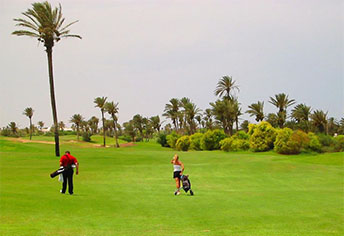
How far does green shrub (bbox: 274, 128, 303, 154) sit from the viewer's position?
6950 centimetres

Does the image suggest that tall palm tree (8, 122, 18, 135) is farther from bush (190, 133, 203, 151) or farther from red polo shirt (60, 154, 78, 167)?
red polo shirt (60, 154, 78, 167)

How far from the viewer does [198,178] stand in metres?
33.9

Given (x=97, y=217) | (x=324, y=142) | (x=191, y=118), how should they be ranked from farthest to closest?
(x=191, y=118) → (x=324, y=142) → (x=97, y=217)

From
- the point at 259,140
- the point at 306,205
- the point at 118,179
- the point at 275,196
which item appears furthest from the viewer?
the point at 259,140

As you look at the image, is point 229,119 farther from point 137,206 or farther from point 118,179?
point 137,206

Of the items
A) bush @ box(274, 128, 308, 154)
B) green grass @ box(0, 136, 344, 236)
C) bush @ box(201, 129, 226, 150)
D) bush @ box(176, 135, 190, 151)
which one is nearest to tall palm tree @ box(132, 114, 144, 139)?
bush @ box(176, 135, 190, 151)

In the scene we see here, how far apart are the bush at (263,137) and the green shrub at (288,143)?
638 cm

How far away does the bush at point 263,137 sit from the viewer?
79500mm

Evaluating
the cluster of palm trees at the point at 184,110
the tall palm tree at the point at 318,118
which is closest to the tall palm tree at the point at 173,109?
the cluster of palm trees at the point at 184,110

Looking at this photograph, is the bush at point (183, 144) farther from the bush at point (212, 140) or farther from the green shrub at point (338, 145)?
the green shrub at point (338, 145)

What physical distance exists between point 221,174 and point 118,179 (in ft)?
34.6

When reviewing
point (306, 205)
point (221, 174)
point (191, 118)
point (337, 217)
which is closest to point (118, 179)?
point (221, 174)

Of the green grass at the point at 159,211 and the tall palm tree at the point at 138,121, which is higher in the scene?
the tall palm tree at the point at 138,121

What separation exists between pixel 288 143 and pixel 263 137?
33.2 ft
